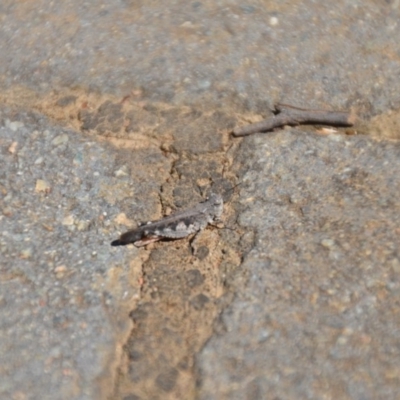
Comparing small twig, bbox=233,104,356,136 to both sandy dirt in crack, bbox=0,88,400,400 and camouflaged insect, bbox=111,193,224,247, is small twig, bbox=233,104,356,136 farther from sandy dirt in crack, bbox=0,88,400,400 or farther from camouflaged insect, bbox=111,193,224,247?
camouflaged insect, bbox=111,193,224,247

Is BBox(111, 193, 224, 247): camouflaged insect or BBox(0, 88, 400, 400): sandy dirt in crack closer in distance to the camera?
BBox(0, 88, 400, 400): sandy dirt in crack

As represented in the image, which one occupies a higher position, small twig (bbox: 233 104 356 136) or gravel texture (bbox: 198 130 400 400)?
small twig (bbox: 233 104 356 136)

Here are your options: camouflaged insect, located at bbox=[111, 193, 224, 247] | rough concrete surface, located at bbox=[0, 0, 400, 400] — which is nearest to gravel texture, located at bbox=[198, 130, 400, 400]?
rough concrete surface, located at bbox=[0, 0, 400, 400]

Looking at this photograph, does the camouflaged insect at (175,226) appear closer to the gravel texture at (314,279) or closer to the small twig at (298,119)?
the gravel texture at (314,279)

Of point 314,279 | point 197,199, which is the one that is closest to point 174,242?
point 197,199

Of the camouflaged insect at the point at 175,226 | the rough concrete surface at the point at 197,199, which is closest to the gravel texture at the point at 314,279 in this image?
the rough concrete surface at the point at 197,199

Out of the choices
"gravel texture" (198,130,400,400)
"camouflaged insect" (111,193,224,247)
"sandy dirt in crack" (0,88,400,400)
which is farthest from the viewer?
"camouflaged insect" (111,193,224,247)
